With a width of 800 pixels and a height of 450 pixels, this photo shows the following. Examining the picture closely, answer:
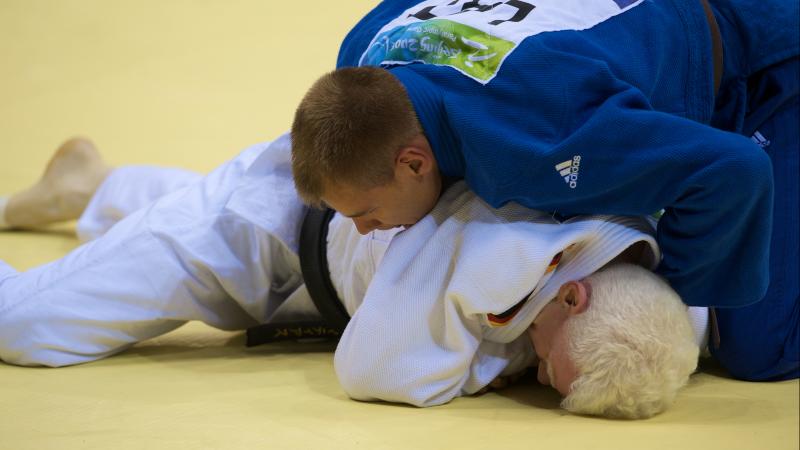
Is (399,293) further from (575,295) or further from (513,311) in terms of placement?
(575,295)

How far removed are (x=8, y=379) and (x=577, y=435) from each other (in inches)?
42.0

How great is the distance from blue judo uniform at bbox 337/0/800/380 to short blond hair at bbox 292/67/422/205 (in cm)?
4

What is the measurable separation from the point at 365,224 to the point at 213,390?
0.42 m

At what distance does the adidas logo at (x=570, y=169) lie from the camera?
1.58 meters

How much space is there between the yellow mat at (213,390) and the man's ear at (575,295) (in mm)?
189

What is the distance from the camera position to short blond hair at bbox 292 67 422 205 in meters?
1.58

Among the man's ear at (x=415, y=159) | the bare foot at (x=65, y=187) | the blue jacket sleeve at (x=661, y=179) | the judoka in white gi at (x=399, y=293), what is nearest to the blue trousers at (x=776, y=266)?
the judoka in white gi at (x=399, y=293)

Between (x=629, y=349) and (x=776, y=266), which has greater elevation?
(x=629, y=349)

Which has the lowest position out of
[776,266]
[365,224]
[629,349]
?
[776,266]

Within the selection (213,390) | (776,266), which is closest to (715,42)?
(776,266)

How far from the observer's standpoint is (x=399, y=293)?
5.55 ft

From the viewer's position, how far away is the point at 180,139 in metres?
3.72

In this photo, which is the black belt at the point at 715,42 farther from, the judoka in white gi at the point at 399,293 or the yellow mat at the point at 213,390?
the yellow mat at the point at 213,390

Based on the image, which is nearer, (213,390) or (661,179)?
(661,179)
